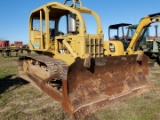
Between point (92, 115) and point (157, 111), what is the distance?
1545 millimetres

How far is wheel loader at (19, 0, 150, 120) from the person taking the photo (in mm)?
4789

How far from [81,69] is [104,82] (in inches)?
33.1

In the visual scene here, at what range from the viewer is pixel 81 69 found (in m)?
4.97

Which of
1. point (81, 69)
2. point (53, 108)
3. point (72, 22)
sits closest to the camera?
point (81, 69)

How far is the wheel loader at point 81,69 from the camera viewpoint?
4.79 meters

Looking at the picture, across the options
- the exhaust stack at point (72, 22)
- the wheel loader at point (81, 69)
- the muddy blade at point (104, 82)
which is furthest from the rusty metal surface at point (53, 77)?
the exhaust stack at point (72, 22)

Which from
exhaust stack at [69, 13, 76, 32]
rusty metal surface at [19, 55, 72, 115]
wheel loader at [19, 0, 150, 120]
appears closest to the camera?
rusty metal surface at [19, 55, 72, 115]

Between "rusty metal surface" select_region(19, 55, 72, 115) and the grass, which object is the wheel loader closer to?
"rusty metal surface" select_region(19, 55, 72, 115)

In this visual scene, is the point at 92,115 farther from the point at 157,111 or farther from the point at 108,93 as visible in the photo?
the point at 157,111

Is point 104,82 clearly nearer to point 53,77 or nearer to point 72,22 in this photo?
point 53,77

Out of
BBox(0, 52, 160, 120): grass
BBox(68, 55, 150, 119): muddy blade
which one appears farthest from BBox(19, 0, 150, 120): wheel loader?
BBox(0, 52, 160, 120): grass

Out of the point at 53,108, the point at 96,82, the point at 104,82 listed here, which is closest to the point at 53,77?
the point at 53,108

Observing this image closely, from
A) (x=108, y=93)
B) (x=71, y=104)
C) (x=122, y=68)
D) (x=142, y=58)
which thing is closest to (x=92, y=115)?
(x=71, y=104)

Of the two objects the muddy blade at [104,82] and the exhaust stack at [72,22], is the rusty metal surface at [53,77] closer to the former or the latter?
the muddy blade at [104,82]
